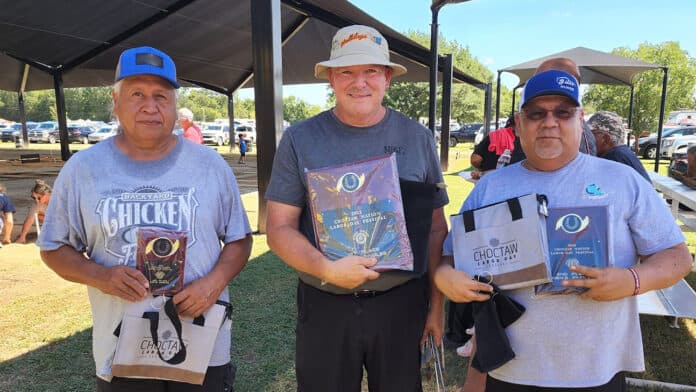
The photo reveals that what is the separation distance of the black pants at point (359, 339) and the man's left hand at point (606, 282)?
0.67m

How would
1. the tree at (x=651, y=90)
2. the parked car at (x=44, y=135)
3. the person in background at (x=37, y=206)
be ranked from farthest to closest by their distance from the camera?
1. the parked car at (x=44, y=135)
2. the tree at (x=651, y=90)
3. the person in background at (x=37, y=206)

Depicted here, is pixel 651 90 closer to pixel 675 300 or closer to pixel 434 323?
pixel 675 300

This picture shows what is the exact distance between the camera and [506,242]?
5.16 ft

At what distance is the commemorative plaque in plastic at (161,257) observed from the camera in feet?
5.47

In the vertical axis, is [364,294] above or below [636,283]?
below

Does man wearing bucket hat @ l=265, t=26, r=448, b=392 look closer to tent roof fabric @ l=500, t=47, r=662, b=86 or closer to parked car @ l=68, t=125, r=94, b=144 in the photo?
tent roof fabric @ l=500, t=47, r=662, b=86

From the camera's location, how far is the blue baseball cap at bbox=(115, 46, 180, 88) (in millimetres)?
1729

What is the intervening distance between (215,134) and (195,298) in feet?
119

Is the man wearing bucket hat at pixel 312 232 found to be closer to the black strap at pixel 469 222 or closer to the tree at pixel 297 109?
the black strap at pixel 469 222

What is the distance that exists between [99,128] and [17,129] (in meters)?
9.98

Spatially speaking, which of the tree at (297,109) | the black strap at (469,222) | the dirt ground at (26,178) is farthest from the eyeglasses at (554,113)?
the tree at (297,109)

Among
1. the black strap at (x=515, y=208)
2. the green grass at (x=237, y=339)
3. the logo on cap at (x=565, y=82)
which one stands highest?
the logo on cap at (x=565, y=82)

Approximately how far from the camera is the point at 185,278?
5.81 feet

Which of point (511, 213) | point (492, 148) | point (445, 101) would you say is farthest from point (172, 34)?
point (511, 213)
